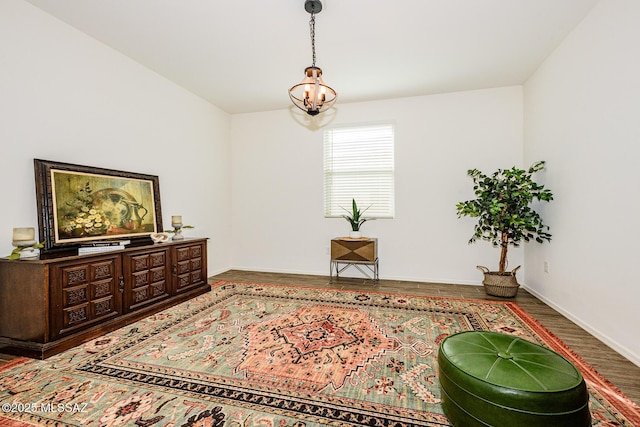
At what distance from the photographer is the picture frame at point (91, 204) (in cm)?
254

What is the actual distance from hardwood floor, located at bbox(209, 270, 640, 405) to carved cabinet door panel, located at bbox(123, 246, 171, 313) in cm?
136

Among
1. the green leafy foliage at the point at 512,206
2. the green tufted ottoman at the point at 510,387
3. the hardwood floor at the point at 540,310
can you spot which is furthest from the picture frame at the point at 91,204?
the green leafy foliage at the point at 512,206

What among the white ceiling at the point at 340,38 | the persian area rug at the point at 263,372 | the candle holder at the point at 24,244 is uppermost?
the white ceiling at the point at 340,38

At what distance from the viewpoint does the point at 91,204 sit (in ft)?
9.53

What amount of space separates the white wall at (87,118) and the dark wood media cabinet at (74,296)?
0.46 m

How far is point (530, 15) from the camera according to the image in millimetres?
2633

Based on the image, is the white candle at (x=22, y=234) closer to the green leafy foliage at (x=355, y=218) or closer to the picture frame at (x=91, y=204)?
the picture frame at (x=91, y=204)

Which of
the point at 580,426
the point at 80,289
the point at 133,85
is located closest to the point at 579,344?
the point at 580,426

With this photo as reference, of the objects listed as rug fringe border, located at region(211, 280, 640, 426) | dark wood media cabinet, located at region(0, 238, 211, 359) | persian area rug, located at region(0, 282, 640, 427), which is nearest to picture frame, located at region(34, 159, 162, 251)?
dark wood media cabinet, located at region(0, 238, 211, 359)

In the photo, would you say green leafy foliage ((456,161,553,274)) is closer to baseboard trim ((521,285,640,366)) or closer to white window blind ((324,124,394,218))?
baseboard trim ((521,285,640,366))

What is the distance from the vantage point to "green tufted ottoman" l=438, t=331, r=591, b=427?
1.13 metres

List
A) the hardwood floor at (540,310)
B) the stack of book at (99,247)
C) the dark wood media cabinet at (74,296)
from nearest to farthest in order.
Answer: the hardwood floor at (540,310)
the dark wood media cabinet at (74,296)
the stack of book at (99,247)

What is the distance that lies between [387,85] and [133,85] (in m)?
3.28

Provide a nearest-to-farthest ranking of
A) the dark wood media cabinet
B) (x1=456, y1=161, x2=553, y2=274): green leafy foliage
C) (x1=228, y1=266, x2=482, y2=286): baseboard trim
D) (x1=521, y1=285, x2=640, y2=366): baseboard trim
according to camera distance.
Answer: (x1=521, y1=285, x2=640, y2=366): baseboard trim < the dark wood media cabinet < (x1=456, y1=161, x2=553, y2=274): green leafy foliage < (x1=228, y1=266, x2=482, y2=286): baseboard trim
